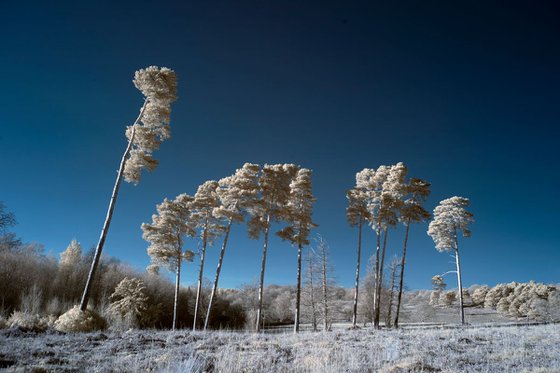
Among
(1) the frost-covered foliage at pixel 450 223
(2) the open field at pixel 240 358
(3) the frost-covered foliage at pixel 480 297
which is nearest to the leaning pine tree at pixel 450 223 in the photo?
(1) the frost-covered foliage at pixel 450 223

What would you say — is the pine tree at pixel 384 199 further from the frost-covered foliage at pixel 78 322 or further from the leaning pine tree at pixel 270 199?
the frost-covered foliage at pixel 78 322

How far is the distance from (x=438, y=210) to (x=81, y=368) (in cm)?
3243

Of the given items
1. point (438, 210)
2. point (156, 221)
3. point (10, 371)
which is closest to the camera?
point (10, 371)

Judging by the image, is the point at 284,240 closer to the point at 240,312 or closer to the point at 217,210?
the point at 217,210

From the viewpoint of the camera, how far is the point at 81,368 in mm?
6504

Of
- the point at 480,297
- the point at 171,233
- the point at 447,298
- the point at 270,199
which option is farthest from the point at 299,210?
the point at 480,297

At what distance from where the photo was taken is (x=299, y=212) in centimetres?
2605

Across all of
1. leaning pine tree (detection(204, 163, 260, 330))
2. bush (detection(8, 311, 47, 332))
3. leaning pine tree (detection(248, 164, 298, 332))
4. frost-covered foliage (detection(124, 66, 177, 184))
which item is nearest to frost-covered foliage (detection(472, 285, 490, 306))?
leaning pine tree (detection(248, 164, 298, 332))

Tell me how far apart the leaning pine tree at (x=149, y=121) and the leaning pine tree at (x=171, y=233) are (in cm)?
1008

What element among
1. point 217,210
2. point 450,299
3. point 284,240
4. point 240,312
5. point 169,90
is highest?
point 169,90

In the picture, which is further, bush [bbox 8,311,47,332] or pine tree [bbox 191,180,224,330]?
pine tree [bbox 191,180,224,330]

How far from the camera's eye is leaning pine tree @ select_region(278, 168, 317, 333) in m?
25.0

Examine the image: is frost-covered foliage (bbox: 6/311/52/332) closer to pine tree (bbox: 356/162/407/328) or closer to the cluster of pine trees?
the cluster of pine trees

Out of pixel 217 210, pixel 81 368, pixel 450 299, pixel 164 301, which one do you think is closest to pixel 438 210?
pixel 217 210
